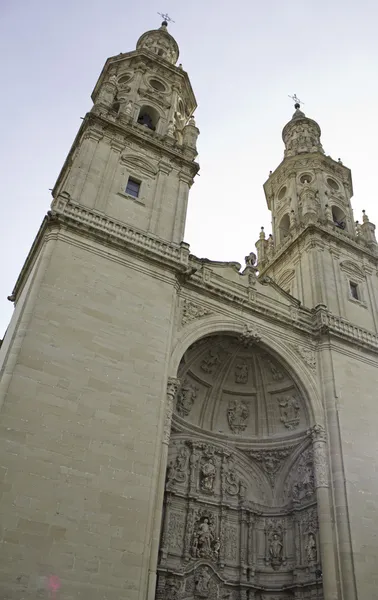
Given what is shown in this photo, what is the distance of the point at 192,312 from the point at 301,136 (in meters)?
18.4

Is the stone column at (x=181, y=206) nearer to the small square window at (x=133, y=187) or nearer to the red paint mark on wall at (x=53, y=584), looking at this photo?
the small square window at (x=133, y=187)

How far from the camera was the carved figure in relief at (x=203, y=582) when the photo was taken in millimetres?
15370

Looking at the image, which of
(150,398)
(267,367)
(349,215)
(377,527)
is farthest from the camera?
(349,215)

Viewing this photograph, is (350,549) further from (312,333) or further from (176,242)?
(176,242)

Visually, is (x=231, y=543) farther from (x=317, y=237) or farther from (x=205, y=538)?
(x=317, y=237)

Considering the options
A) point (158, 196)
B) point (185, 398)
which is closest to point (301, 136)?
point (158, 196)

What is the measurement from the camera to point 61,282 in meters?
14.6

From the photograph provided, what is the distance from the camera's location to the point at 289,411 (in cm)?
1862

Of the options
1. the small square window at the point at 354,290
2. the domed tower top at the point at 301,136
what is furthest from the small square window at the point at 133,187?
the domed tower top at the point at 301,136

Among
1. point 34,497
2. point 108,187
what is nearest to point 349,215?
point 108,187

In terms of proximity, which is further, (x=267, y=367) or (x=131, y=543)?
(x=267, y=367)

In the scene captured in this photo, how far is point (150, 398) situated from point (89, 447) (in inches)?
91.2

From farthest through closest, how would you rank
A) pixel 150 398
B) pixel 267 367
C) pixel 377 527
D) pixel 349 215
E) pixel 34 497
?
1. pixel 349 215
2. pixel 267 367
3. pixel 377 527
4. pixel 150 398
5. pixel 34 497

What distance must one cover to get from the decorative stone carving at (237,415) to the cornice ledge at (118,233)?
559 cm
